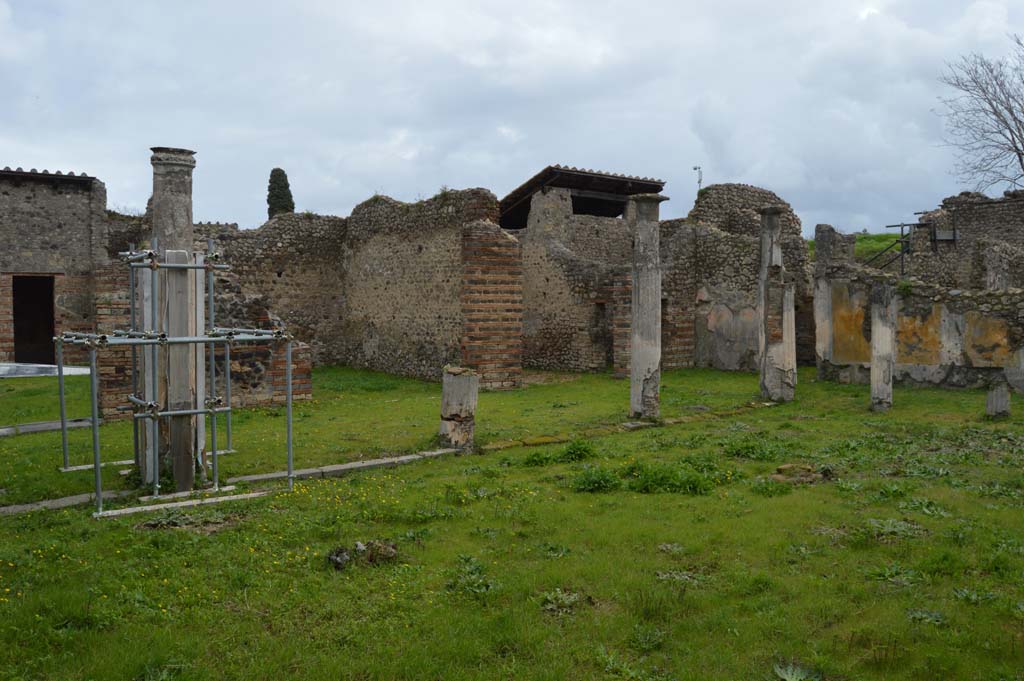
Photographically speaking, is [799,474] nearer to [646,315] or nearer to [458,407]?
[458,407]

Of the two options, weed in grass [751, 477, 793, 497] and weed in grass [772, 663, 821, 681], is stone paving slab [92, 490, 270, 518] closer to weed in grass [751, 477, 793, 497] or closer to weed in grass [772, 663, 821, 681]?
weed in grass [751, 477, 793, 497]

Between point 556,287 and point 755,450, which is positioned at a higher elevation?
point 556,287

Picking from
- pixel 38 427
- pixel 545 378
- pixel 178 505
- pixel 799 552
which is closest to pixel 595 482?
pixel 799 552

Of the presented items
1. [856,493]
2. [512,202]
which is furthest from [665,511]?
[512,202]

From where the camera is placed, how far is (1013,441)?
877 centimetres

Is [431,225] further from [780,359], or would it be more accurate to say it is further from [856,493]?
[856,493]

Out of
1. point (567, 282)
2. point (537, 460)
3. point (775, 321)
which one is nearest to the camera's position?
point (537, 460)

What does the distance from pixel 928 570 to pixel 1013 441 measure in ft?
16.5

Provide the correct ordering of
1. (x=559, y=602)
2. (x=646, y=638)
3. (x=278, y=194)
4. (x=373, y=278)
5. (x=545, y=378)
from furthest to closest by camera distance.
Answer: (x=278, y=194)
(x=373, y=278)
(x=545, y=378)
(x=559, y=602)
(x=646, y=638)

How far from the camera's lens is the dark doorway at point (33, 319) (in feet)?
79.6

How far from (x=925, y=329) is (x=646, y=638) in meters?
12.3

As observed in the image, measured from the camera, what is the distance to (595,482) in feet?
22.9

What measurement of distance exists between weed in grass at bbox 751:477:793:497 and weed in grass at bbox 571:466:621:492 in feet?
3.92

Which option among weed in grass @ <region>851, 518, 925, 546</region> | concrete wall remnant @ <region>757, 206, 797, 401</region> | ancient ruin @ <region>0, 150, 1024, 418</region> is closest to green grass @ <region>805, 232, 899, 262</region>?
ancient ruin @ <region>0, 150, 1024, 418</region>
